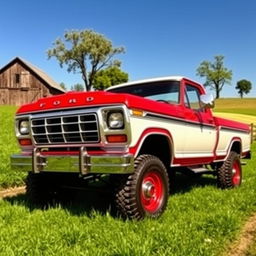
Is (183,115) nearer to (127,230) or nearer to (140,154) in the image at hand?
(140,154)

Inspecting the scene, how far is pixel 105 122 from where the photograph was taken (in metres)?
5.04

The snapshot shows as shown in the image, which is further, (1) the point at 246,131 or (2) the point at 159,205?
(1) the point at 246,131

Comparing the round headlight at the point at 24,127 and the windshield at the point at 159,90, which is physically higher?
the windshield at the point at 159,90

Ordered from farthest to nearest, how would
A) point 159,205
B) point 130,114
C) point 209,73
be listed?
point 209,73, point 159,205, point 130,114

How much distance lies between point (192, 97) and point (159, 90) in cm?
64

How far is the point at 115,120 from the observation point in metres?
5.00

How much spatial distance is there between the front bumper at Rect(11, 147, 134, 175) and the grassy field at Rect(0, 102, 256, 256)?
632 mm

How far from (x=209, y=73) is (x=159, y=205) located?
130 meters

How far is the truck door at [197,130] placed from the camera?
6480 mm

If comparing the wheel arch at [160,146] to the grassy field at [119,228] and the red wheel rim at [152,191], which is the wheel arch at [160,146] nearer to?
the red wheel rim at [152,191]

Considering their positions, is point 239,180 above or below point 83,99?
below

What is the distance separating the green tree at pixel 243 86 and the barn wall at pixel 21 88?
400ft

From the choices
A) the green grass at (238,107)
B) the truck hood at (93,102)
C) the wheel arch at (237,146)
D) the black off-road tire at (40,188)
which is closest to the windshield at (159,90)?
the truck hood at (93,102)

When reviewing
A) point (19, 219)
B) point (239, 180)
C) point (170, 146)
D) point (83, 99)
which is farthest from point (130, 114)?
point (239, 180)
